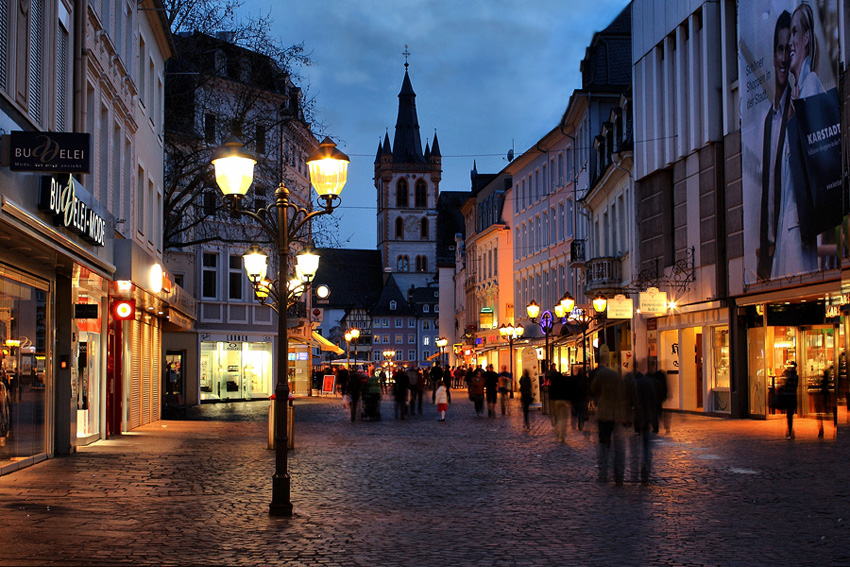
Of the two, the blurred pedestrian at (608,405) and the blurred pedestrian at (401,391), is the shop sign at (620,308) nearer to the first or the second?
the blurred pedestrian at (401,391)

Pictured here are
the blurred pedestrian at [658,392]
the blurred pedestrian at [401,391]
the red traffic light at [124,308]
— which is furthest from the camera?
the blurred pedestrian at [401,391]

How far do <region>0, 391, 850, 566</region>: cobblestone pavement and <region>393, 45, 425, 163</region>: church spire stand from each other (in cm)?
14053

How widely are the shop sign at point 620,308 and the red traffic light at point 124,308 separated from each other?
1813 cm

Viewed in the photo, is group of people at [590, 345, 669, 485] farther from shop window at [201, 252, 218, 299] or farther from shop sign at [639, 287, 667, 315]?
shop window at [201, 252, 218, 299]

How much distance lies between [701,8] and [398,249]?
13439 centimetres

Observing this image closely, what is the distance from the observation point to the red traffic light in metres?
22.8

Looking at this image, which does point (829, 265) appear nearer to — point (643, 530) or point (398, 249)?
point (643, 530)

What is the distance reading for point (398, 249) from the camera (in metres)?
166

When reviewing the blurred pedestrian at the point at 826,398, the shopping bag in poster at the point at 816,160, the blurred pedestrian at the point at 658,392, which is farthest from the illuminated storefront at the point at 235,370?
the blurred pedestrian at the point at 658,392

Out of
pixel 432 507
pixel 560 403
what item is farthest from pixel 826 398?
pixel 432 507

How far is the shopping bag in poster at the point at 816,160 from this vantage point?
2420cm

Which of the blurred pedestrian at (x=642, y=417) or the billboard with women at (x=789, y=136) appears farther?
the billboard with women at (x=789, y=136)

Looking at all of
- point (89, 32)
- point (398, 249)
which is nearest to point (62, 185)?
point (89, 32)

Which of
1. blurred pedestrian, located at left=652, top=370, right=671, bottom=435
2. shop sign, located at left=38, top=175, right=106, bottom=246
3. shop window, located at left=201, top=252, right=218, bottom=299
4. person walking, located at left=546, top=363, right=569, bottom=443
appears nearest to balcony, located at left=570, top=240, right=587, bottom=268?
shop window, located at left=201, top=252, right=218, bottom=299
